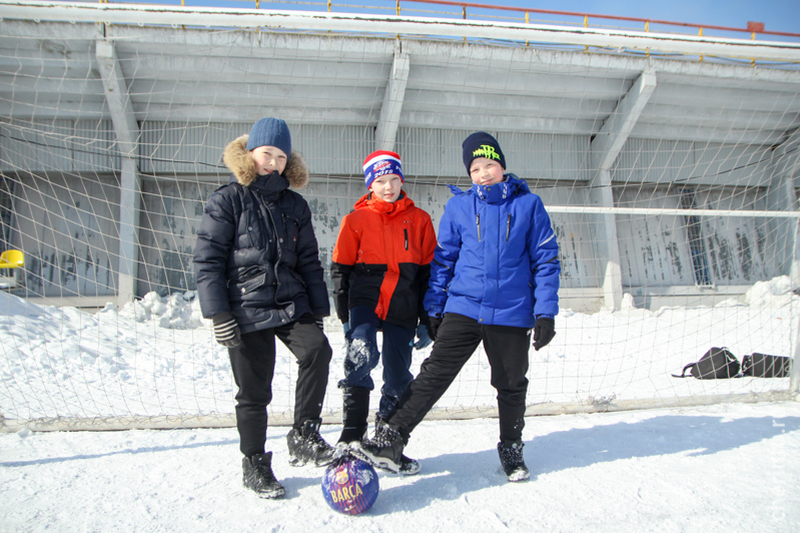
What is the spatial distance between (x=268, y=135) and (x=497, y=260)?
111cm

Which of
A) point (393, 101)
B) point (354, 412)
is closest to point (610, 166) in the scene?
point (393, 101)

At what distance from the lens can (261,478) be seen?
169 cm

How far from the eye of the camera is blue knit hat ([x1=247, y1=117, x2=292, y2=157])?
1869 millimetres

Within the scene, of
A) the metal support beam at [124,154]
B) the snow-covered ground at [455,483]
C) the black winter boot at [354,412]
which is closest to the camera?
the snow-covered ground at [455,483]

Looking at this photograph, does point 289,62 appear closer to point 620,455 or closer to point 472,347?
point 472,347

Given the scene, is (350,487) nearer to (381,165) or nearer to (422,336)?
(422,336)

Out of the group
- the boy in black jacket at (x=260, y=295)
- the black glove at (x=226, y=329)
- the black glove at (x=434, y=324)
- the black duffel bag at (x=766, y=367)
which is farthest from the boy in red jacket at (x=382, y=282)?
the black duffel bag at (x=766, y=367)

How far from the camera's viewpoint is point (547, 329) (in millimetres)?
1793

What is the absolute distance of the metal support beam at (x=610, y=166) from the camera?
26.0 ft

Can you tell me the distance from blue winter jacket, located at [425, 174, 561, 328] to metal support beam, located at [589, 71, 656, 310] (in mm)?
6704

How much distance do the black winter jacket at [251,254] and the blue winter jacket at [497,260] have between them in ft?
1.92

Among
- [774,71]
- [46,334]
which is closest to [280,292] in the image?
Result: [46,334]

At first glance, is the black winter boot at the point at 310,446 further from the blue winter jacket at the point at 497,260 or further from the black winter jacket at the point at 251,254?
the blue winter jacket at the point at 497,260

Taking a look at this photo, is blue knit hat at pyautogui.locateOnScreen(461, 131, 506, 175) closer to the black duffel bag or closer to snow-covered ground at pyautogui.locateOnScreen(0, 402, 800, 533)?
snow-covered ground at pyautogui.locateOnScreen(0, 402, 800, 533)
